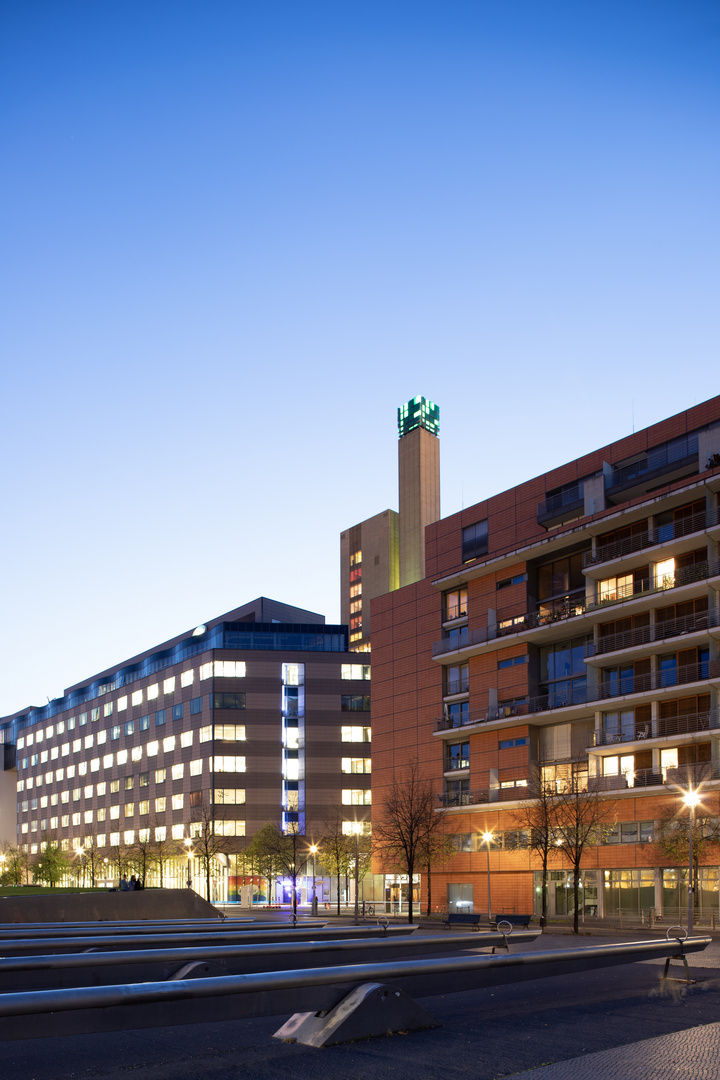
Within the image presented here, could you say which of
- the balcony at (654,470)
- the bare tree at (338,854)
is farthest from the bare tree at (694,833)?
the bare tree at (338,854)

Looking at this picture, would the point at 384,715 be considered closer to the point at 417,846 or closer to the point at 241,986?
the point at 417,846

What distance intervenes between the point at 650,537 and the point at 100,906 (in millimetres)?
36816

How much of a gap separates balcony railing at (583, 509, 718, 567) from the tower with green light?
93.0 metres

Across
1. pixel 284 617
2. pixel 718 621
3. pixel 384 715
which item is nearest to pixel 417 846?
pixel 384 715

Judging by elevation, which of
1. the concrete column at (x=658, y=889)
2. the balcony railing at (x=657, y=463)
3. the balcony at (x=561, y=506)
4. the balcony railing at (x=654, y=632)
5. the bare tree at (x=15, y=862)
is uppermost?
the balcony railing at (x=657, y=463)

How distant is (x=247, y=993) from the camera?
8023 mm

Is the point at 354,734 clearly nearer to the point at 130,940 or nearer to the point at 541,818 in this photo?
the point at 541,818

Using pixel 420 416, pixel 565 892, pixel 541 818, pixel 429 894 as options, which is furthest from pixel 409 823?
pixel 420 416

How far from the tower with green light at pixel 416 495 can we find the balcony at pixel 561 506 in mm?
87411

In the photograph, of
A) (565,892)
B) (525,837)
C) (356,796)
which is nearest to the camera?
(565,892)

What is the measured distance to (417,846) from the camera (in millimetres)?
67500

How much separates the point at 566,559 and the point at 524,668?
25.7 ft

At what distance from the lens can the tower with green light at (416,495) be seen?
15775 centimetres

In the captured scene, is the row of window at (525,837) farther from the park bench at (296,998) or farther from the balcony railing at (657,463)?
the park bench at (296,998)
